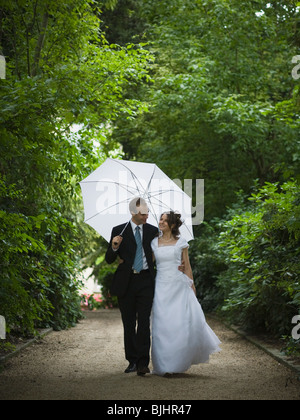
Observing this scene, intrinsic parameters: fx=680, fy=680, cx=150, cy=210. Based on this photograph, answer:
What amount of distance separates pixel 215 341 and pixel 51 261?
7.05m

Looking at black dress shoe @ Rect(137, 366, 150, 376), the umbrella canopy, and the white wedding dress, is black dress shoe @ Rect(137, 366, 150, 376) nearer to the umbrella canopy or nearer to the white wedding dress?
the white wedding dress

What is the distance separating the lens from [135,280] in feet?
27.6

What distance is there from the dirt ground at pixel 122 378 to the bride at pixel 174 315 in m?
0.24

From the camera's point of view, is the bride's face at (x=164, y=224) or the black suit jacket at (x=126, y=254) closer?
the black suit jacket at (x=126, y=254)

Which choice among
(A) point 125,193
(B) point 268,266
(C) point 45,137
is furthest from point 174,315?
(B) point 268,266

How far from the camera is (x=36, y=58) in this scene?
12.7m

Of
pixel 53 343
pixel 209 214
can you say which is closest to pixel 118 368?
pixel 53 343

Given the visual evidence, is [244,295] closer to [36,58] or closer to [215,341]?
[215,341]

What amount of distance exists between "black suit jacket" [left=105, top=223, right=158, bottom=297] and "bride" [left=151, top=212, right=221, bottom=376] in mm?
104

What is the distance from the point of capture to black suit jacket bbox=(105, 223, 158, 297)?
8352 mm

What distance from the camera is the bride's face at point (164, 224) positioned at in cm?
859

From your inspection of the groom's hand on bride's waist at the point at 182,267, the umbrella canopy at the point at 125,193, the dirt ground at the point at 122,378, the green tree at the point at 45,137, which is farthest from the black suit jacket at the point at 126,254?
the dirt ground at the point at 122,378

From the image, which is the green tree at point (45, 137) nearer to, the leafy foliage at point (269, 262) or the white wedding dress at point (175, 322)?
the white wedding dress at point (175, 322)

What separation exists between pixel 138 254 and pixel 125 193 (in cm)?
102
